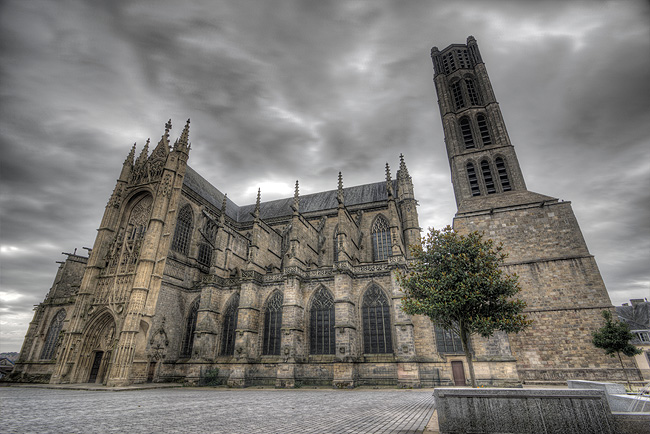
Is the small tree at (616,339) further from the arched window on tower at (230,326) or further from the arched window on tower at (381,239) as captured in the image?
the arched window on tower at (230,326)

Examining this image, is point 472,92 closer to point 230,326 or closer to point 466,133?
point 466,133

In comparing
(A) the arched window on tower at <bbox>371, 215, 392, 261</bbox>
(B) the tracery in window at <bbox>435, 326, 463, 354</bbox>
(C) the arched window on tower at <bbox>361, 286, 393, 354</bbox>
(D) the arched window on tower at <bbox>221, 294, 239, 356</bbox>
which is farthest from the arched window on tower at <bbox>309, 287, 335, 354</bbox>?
(A) the arched window on tower at <bbox>371, 215, 392, 261</bbox>

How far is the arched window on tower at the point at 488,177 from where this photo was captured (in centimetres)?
2619

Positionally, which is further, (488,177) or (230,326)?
(488,177)

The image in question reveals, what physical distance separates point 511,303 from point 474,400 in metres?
6.66

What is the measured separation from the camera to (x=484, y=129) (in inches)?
1151

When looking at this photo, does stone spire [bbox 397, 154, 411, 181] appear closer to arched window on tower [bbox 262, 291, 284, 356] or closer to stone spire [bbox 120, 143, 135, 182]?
arched window on tower [bbox 262, 291, 284, 356]

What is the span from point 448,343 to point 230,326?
632 inches

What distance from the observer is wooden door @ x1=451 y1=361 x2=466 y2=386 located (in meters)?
17.7

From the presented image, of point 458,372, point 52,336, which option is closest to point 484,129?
point 458,372

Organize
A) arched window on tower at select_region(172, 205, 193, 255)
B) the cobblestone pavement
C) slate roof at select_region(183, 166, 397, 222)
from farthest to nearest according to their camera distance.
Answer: slate roof at select_region(183, 166, 397, 222)
arched window on tower at select_region(172, 205, 193, 255)
the cobblestone pavement

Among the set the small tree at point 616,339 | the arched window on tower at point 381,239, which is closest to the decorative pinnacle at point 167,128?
the arched window on tower at point 381,239

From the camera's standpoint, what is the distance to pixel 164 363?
22.1m

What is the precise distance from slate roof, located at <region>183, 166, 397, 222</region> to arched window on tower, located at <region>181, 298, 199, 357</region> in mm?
12164
